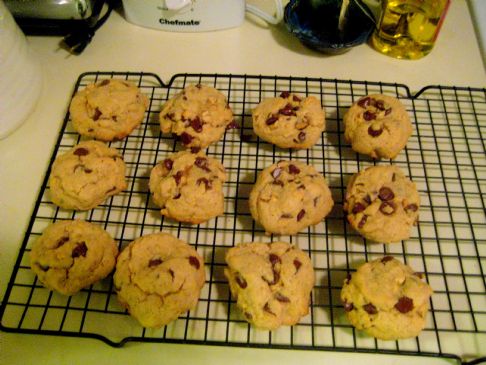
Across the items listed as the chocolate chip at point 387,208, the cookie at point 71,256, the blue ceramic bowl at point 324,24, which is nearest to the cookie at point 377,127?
the chocolate chip at point 387,208

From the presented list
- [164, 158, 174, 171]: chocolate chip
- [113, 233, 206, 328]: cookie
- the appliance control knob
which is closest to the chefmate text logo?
the appliance control knob

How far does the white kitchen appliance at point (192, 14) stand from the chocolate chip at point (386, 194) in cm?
89

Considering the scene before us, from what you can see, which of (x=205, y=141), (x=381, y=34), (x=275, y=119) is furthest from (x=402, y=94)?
(x=205, y=141)

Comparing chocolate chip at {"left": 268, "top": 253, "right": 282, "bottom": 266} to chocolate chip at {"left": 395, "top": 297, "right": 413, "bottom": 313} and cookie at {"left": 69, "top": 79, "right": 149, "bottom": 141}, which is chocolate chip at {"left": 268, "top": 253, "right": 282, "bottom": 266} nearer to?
chocolate chip at {"left": 395, "top": 297, "right": 413, "bottom": 313}

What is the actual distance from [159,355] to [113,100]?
0.78 m

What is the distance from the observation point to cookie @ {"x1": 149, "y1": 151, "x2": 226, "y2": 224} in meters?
1.14

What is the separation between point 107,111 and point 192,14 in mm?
589

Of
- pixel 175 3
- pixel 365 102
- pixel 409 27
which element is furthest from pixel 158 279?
pixel 409 27

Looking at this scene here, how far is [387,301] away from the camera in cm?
99

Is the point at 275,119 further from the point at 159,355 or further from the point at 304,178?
the point at 159,355

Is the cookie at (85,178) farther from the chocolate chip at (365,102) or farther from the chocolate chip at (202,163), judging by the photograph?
the chocolate chip at (365,102)

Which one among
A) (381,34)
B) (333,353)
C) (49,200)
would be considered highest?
(381,34)

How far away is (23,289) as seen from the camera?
111cm

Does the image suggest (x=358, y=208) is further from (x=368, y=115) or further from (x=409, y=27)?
(x=409, y=27)
